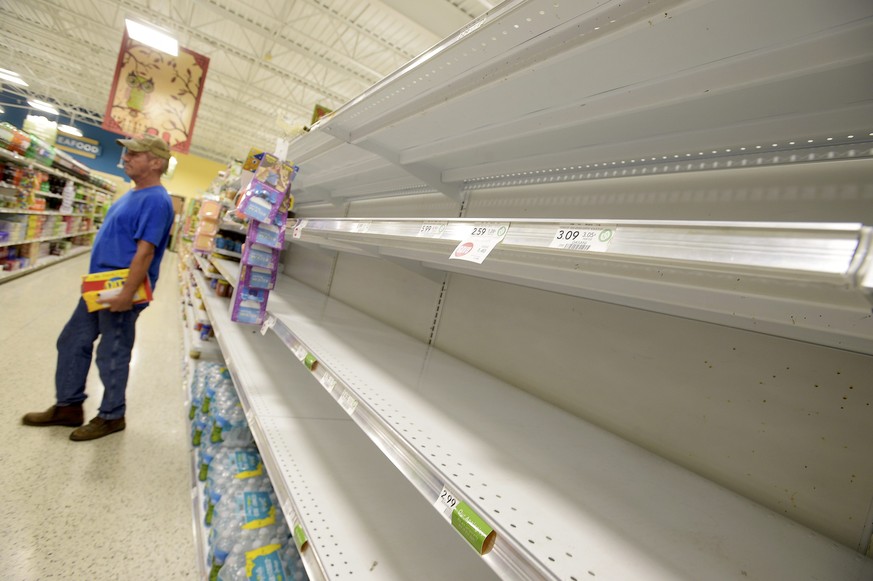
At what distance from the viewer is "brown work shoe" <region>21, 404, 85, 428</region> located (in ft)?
7.40

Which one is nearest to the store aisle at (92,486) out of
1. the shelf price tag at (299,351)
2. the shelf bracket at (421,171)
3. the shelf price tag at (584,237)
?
the shelf price tag at (299,351)

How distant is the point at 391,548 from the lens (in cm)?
99

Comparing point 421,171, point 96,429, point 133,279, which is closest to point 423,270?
point 421,171

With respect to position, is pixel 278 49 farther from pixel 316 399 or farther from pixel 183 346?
pixel 316 399

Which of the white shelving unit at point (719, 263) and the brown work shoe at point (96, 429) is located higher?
the white shelving unit at point (719, 263)

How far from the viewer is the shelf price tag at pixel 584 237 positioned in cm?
54

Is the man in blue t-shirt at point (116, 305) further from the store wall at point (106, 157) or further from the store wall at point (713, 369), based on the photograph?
the store wall at point (106, 157)

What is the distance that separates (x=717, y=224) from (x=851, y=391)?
591 mm

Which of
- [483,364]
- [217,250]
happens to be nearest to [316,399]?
[483,364]

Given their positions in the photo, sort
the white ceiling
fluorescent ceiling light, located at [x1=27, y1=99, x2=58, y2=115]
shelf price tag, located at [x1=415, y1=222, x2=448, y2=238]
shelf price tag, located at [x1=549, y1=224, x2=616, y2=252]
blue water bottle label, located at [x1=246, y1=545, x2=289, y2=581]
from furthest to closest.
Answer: fluorescent ceiling light, located at [x1=27, y1=99, x2=58, y2=115]
the white ceiling
blue water bottle label, located at [x1=246, y1=545, x2=289, y2=581]
shelf price tag, located at [x1=415, y1=222, x2=448, y2=238]
shelf price tag, located at [x1=549, y1=224, x2=616, y2=252]

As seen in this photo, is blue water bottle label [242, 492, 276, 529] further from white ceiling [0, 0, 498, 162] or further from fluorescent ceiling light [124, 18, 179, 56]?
fluorescent ceiling light [124, 18, 179, 56]

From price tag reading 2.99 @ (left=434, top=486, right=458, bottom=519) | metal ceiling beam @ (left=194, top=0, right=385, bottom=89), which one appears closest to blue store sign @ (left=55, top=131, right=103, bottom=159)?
metal ceiling beam @ (left=194, top=0, right=385, bottom=89)

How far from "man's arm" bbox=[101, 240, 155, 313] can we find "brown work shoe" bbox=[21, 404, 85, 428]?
0.73 m

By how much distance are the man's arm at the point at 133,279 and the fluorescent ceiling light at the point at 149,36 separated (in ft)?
13.1
